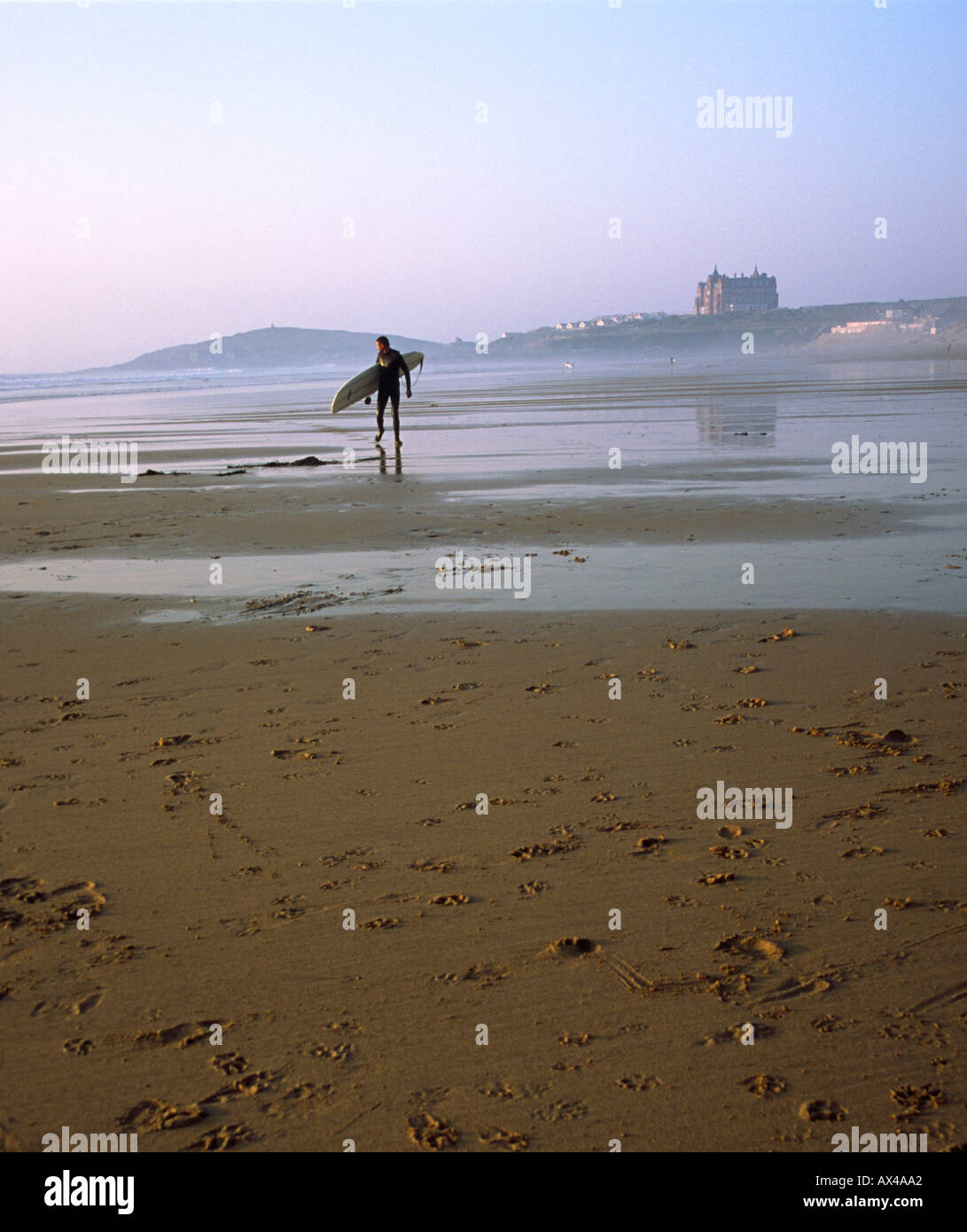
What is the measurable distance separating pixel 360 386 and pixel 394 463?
26.2 feet

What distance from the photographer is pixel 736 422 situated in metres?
25.9

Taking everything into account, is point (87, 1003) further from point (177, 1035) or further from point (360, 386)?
point (360, 386)

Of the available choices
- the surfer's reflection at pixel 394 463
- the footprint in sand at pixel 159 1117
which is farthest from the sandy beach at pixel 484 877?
the surfer's reflection at pixel 394 463

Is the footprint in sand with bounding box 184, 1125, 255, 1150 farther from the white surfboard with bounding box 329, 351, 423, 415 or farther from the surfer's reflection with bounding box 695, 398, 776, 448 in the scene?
the white surfboard with bounding box 329, 351, 423, 415

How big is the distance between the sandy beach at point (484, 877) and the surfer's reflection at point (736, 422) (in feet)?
45.8

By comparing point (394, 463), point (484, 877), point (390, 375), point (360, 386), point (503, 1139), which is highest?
point (360, 386)

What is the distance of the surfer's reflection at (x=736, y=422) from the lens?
69.9 ft

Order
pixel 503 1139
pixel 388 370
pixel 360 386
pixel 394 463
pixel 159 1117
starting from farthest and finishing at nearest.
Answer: pixel 360 386
pixel 388 370
pixel 394 463
pixel 159 1117
pixel 503 1139

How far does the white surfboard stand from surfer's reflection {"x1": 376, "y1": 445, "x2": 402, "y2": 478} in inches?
155

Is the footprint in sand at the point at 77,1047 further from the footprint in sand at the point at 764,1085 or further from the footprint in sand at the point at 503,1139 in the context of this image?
the footprint in sand at the point at 764,1085

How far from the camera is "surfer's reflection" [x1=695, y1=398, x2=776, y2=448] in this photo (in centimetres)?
2130

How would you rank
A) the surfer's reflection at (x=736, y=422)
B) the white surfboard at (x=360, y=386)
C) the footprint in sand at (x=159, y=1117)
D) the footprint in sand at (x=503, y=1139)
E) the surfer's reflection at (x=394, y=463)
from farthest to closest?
the white surfboard at (x=360, y=386), the surfer's reflection at (x=736, y=422), the surfer's reflection at (x=394, y=463), the footprint in sand at (x=159, y=1117), the footprint in sand at (x=503, y=1139)

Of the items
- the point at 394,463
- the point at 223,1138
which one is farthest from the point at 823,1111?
the point at 394,463
